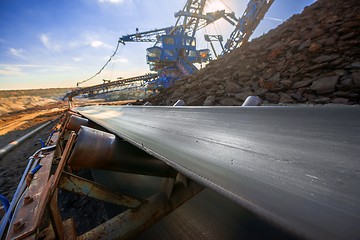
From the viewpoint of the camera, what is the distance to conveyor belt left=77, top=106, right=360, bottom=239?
359mm

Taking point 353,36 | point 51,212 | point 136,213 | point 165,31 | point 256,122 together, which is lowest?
point 136,213

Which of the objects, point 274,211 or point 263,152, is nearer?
point 274,211

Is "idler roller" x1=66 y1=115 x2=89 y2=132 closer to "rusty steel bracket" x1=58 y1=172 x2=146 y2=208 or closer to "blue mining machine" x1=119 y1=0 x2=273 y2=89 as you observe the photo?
"rusty steel bracket" x1=58 y1=172 x2=146 y2=208

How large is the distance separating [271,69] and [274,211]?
17.7ft

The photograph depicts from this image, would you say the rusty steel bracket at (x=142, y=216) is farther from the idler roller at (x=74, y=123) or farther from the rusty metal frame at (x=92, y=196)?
the idler roller at (x=74, y=123)

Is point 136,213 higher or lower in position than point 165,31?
lower

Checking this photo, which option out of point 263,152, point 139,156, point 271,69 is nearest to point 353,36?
point 271,69

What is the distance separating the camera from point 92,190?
1179 millimetres

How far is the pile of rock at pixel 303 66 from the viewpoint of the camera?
3457 mm

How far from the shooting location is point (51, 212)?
3.02ft

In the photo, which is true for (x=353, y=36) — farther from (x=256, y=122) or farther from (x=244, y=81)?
(x=256, y=122)

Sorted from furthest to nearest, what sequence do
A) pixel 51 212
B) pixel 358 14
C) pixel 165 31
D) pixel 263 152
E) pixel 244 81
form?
pixel 165 31, pixel 244 81, pixel 358 14, pixel 51 212, pixel 263 152

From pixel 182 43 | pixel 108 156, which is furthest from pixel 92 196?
pixel 182 43

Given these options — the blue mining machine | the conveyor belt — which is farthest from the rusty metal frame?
Answer: the blue mining machine
